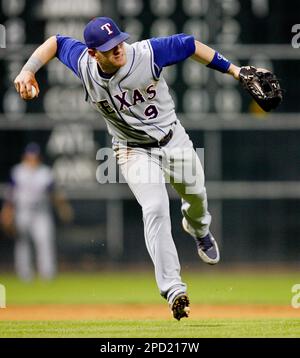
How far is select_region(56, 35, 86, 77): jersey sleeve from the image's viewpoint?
5797 mm

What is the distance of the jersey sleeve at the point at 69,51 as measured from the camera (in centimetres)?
580

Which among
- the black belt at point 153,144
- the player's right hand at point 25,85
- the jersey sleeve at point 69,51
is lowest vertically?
the black belt at point 153,144

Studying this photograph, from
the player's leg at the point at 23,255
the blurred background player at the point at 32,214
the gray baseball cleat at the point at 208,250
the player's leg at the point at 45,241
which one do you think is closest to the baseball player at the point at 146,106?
the gray baseball cleat at the point at 208,250

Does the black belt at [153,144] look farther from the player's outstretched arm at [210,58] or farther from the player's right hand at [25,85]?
the player's right hand at [25,85]

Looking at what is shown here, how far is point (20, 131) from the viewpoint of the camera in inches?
448

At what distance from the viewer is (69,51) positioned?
19.2 ft

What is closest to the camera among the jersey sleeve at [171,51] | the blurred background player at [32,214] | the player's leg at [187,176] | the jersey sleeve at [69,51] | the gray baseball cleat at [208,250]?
the jersey sleeve at [171,51]

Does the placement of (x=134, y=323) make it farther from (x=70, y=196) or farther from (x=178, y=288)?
(x=70, y=196)

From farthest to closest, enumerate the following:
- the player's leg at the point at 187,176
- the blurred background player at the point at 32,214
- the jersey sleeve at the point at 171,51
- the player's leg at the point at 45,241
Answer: the player's leg at the point at 45,241 → the blurred background player at the point at 32,214 → the player's leg at the point at 187,176 → the jersey sleeve at the point at 171,51

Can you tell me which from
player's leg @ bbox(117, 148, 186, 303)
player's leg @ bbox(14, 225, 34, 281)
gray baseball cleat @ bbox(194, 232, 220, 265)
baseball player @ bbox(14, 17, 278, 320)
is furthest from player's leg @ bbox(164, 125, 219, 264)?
player's leg @ bbox(14, 225, 34, 281)

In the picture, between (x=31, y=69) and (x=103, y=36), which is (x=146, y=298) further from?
(x=103, y=36)

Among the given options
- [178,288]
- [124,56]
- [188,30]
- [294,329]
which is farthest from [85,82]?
[188,30]

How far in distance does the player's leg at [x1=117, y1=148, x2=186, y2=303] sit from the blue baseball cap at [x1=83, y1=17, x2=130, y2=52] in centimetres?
77

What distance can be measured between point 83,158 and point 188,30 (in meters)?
1.98
